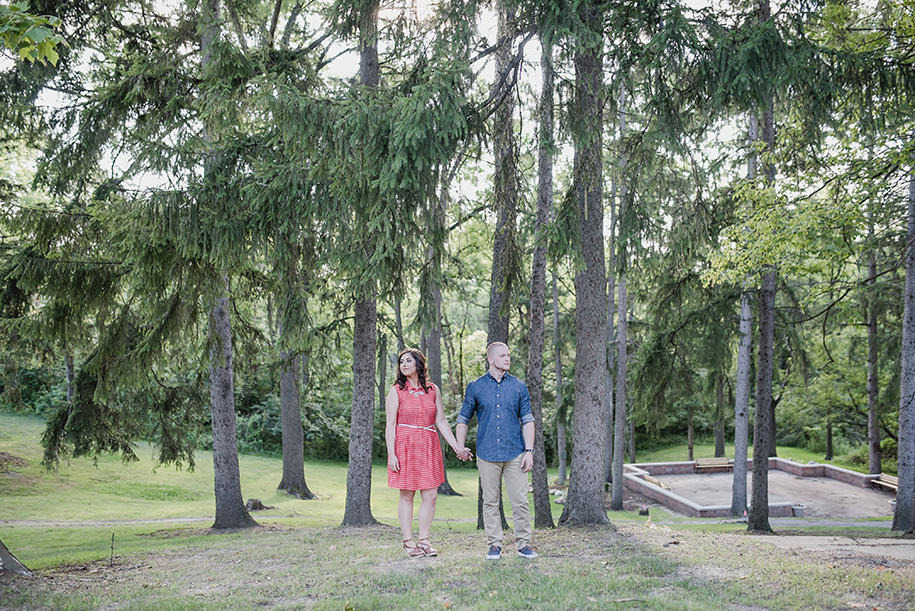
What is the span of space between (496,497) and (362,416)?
532 centimetres

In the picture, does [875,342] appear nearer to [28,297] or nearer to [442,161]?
[442,161]

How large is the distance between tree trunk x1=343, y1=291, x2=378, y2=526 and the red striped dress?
16.3 feet

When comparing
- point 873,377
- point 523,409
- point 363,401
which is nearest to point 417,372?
point 523,409

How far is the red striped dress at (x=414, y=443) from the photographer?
222 inches

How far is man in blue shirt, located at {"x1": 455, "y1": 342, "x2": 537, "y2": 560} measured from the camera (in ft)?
18.2

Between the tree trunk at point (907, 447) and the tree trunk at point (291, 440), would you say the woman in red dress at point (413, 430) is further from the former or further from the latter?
the tree trunk at point (291, 440)

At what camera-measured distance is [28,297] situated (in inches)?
416

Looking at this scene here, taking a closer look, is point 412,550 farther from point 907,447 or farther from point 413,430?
point 907,447

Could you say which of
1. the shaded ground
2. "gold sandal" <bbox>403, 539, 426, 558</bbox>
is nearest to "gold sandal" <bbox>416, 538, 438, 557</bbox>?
"gold sandal" <bbox>403, 539, 426, 558</bbox>

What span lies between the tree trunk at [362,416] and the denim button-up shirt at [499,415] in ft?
16.9

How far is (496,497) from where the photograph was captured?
5.70 meters

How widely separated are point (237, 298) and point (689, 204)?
7870 millimetres

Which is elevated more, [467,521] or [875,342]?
[875,342]

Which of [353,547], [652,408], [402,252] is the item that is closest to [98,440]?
[353,547]
